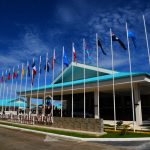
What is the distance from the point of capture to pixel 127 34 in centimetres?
2078

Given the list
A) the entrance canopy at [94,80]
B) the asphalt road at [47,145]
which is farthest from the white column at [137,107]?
the asphalt road at [47,145]

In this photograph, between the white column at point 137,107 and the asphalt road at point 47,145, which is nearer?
the asphalt road at point 47,145

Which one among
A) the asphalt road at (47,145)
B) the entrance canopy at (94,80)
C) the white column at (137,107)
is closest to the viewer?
the asphalt road at (47,145)

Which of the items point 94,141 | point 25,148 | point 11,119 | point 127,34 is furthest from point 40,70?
point 25,148

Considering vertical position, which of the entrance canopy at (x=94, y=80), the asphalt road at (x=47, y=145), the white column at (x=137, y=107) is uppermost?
the entrance canopy at (x=94, y=80)

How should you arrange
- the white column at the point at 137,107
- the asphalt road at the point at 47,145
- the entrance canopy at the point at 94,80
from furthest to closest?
1. the white column at the point at 137,107
2. the entrance canopy at the point at 94,80
3. the asphalt road at the point at 47,145

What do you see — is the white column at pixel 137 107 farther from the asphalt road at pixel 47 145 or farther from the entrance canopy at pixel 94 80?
the asphalt road at pixel 47 145

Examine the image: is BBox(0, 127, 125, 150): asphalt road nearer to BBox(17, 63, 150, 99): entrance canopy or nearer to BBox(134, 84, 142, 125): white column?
BBox(17, 63, 150, 99): entrance canopy

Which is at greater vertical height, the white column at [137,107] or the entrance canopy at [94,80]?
the entrance canopy at [94,80]

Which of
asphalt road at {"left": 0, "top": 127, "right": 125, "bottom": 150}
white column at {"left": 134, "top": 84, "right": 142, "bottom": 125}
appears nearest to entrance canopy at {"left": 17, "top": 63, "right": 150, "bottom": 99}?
white column at {"left": 134, "top": 84, "right": 142, "bottom": 125}

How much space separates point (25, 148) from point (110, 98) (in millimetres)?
28078

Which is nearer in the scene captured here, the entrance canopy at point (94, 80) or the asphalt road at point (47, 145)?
the asphalt road at point (47, 145)

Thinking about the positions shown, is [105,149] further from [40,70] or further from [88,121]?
[40,70]

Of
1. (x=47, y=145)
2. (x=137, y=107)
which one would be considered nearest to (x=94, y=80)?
(x=137, y=107)
